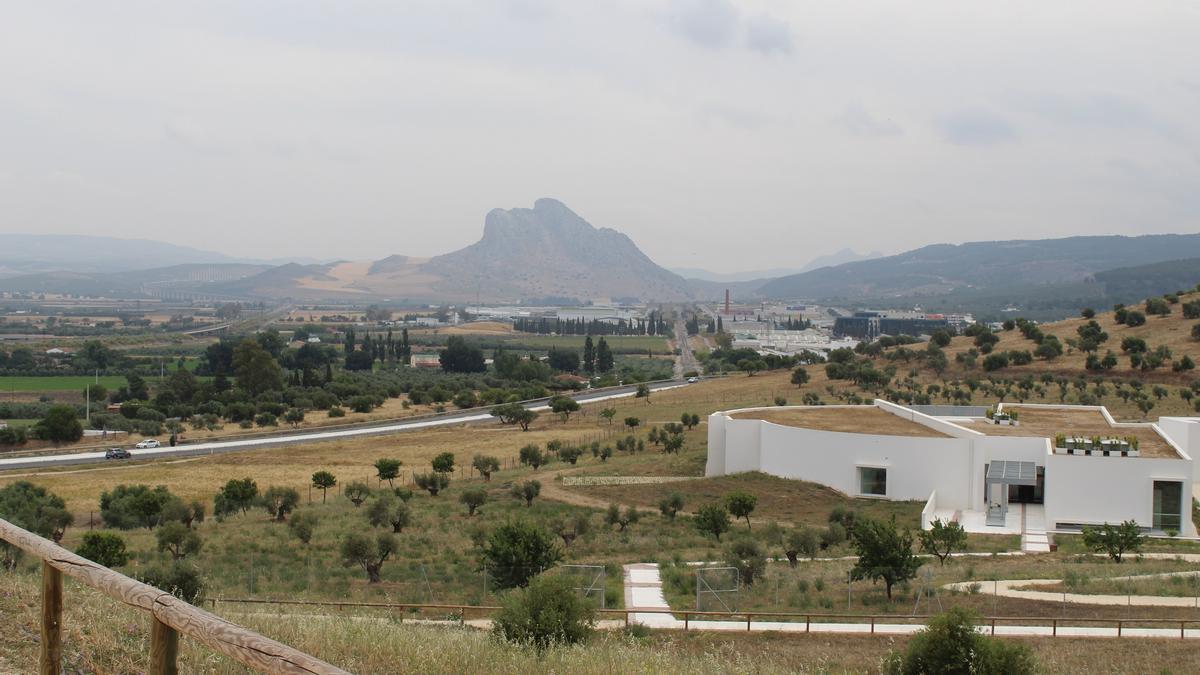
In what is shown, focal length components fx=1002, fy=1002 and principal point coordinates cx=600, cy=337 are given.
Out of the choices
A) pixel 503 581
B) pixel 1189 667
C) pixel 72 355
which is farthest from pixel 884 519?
pixel 72 355

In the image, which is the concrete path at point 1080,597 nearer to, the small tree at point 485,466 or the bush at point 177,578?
the bush at point 177,578

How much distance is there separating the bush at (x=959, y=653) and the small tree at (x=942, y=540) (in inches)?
496

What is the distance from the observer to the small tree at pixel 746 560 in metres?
21.2

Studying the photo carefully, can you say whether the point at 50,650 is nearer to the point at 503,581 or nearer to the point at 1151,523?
the point at 503,581

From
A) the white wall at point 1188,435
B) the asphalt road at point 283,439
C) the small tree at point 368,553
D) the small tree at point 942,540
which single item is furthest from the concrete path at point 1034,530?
the asphalt road at point 283,439


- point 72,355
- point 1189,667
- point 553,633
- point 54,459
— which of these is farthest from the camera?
point 72,355

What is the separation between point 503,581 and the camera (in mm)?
20672

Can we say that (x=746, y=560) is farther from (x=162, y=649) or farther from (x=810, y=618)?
(x=162, y=649)

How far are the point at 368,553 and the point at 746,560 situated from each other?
8.54 m

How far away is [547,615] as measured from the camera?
11531mm

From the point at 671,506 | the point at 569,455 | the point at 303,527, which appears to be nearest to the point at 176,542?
the point at 303,527

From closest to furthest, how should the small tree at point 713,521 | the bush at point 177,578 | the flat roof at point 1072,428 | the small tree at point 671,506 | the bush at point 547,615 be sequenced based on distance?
the bush at point 547,615 → the bush at point 177,578 → the small tree at point 713,521 → the small tree at point 671,506 → the flat roof at point 1072,428

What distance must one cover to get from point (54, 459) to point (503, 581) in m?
36.5

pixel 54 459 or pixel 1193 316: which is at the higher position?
pixel 1193 316
